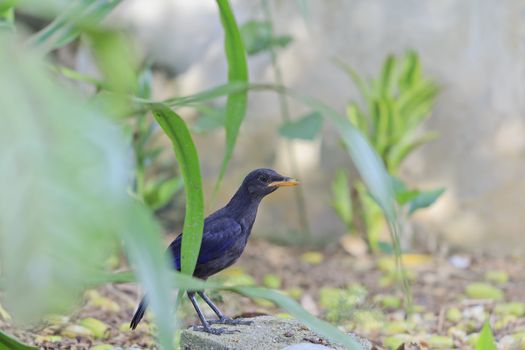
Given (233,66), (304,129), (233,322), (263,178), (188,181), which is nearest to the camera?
(188,181)

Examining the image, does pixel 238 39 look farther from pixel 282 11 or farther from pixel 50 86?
pixel 282 11

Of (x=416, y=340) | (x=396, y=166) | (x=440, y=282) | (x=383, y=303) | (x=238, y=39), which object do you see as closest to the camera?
(x=238, y=39)

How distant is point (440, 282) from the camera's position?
4.66 meters

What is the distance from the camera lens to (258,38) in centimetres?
481

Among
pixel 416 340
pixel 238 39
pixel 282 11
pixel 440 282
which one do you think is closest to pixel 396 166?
pixel 440 282

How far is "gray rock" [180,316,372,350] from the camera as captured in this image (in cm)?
240

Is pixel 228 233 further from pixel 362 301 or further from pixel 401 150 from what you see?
pixel 401 150

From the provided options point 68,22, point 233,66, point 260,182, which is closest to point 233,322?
point 260,182

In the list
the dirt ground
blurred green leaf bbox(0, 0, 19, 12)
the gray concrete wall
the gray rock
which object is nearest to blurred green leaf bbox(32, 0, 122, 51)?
blurred green leaf bbox(0, 0, 19, 12)

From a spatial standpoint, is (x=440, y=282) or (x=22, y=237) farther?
(x=440, y=282)

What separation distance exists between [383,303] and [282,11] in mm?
2144

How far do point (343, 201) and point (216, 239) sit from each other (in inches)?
103

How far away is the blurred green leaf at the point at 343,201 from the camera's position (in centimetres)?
525

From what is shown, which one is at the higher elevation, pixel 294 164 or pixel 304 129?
pixel 294 164
